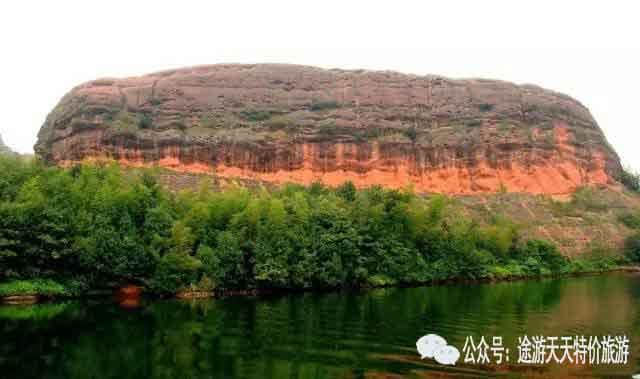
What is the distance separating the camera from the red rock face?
5328 cm

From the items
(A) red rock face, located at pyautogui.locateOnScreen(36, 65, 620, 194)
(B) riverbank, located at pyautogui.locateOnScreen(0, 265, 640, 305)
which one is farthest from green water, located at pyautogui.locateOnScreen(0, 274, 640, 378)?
(A) red rock face, located at pyautogui.locateOnScreen(36, 65, 620, 194)

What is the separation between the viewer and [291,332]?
15.1 m

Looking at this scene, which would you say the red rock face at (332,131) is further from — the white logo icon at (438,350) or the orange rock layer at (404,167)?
the white logo icon at (438,350)

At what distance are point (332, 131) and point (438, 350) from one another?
45.1 metres

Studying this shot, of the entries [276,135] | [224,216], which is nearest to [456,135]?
[276,135]

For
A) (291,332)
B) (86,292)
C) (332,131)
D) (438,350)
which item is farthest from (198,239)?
(332,131)

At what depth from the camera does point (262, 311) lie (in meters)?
19.6

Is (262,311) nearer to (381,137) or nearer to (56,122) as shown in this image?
(381,137)

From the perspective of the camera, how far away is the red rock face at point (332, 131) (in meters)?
53.3

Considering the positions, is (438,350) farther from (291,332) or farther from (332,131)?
(332,131)

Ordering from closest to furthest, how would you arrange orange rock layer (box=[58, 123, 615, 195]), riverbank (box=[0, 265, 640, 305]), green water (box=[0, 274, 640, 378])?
green water (box=[0, 274, 640, 378])
riverbank (box=[0, 265, 640, 305])
orange rock layer (box=[58, 123, 615, 195])

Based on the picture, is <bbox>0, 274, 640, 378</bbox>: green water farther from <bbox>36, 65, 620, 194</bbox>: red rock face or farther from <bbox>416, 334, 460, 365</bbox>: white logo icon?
<bbox>36, 65, 620, 194</bbox>: red rock face

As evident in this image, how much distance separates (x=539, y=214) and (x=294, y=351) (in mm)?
40611

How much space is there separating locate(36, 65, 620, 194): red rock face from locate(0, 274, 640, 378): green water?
98.9ft
